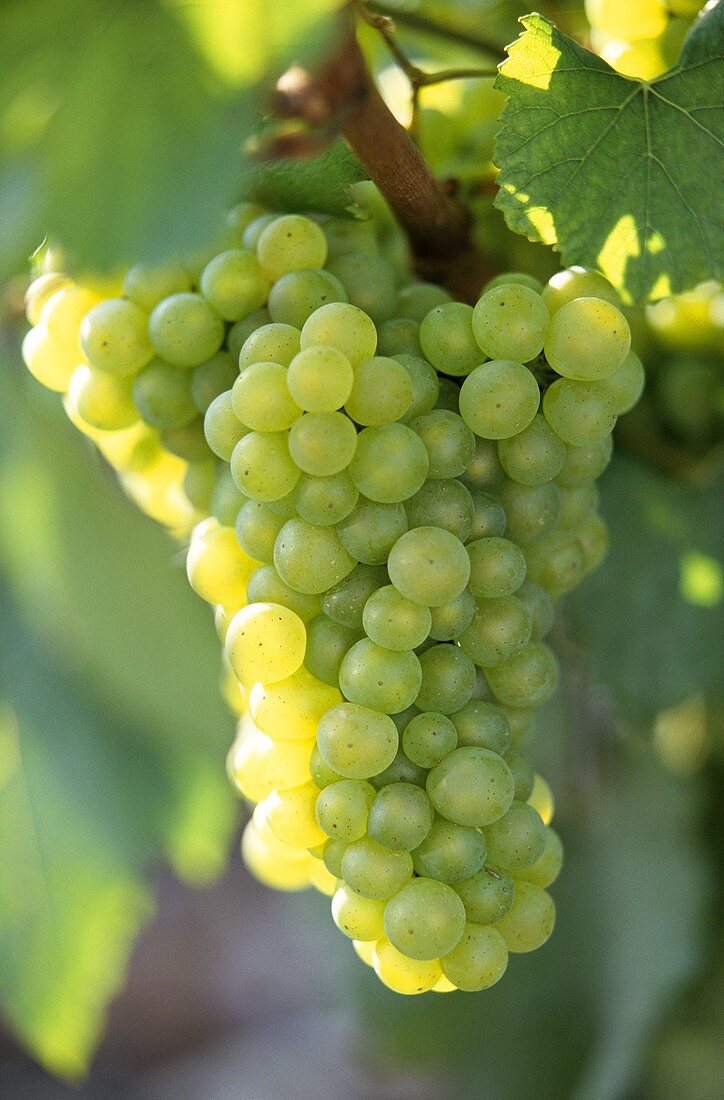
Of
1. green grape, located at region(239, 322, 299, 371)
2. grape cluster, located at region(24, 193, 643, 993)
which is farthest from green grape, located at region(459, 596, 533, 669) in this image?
green grape, located at region(239, 322, 299, 371)

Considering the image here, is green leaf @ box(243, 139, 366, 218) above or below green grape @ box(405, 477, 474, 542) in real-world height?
above

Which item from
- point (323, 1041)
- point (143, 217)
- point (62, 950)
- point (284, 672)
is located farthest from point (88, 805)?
point (323, 1041)

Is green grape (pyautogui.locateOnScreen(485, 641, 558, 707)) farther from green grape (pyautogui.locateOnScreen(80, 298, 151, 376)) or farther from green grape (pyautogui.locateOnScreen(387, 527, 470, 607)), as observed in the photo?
green grape (pyautogui.locateOnScreen(80, 298, 151, 376))

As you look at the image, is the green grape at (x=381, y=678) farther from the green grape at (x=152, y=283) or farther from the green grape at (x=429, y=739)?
the green grape at (x=152, y=283)

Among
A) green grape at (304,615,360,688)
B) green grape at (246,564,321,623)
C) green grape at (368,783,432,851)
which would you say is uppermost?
green grape at (246,564,321,623)

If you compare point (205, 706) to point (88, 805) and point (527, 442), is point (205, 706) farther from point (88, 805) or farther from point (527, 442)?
point (527, 442)

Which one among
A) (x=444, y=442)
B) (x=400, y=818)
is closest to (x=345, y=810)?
(x=400, y=818)
